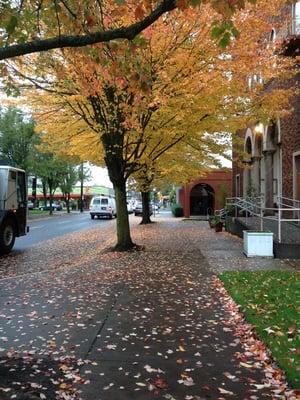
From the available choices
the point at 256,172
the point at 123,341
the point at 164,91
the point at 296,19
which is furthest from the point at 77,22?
the point at 256,172

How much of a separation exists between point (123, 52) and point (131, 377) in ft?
13.2

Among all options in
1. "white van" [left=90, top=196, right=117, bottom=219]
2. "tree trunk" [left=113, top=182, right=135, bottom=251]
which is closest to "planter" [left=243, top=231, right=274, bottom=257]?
"tree trunk" [left=113, top=182, right=135, bottom=251]

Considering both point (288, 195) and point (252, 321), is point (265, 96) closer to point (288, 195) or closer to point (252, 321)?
point (288, 195)

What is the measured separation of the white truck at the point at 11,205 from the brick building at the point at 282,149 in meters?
8.76

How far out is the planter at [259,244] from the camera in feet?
43.4

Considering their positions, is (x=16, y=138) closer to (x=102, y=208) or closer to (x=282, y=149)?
(x=102, y=208)

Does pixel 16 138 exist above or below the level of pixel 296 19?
below

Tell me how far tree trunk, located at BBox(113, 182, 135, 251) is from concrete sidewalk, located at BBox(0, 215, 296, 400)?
471cm

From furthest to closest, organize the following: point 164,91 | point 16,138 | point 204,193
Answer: point 204,193
point 16,138
point 164,91

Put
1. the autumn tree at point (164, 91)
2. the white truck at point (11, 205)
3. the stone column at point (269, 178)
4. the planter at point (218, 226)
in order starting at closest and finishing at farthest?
1. the autumn tree at point (164, 91)
2. the white truck at point (11, 205)
3. the stone column at point (269, 178)
4. the planter at point (218, 226)

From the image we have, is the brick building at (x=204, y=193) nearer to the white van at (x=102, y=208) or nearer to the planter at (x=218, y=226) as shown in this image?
the white van at (x=102, y=208)

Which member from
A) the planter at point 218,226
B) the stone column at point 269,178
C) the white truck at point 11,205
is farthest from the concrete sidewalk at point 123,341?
the stone column at point 269,178

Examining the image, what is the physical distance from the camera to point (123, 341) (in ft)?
19.4

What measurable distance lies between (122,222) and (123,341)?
10193mm
